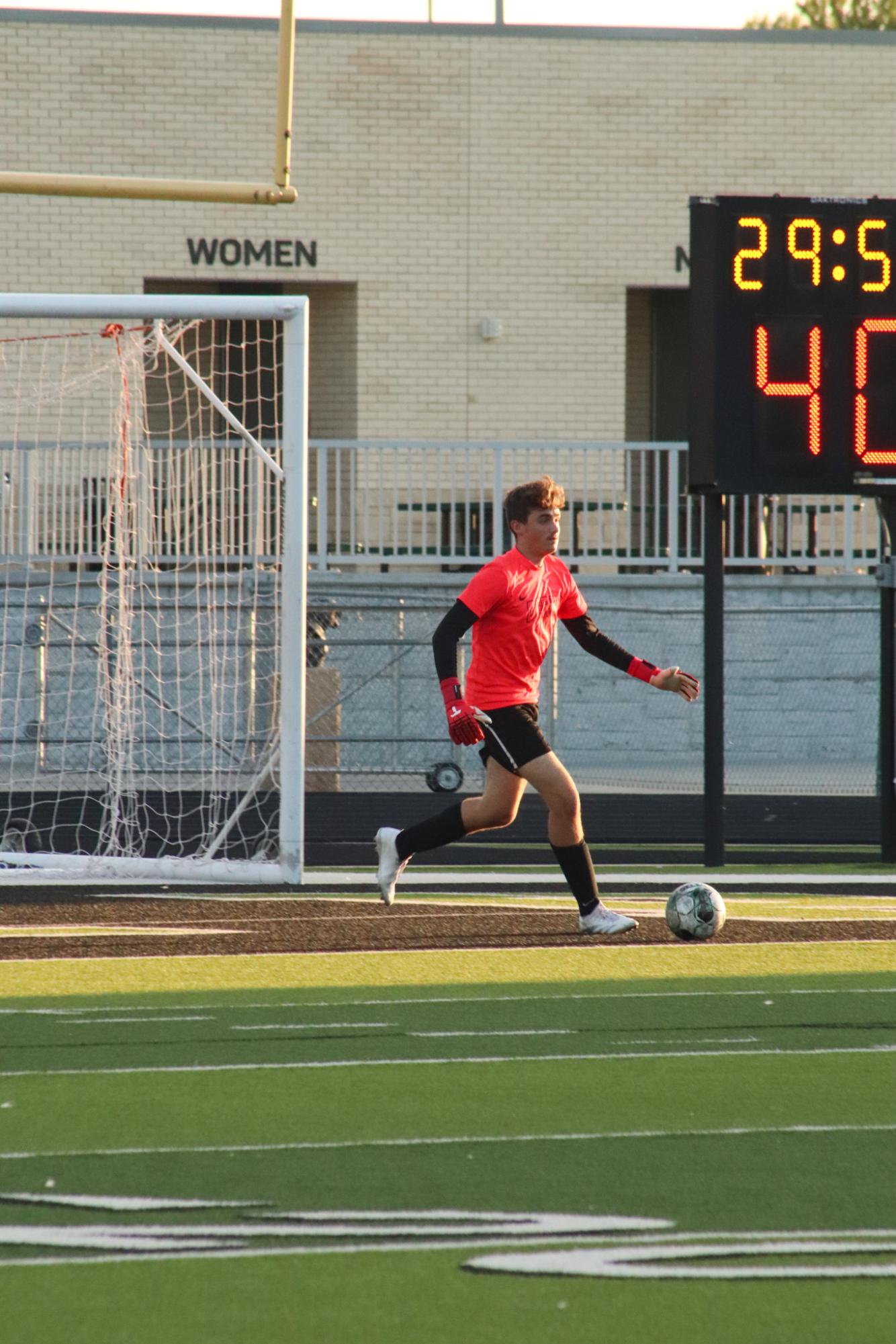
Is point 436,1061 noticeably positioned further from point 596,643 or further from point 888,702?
point 888,702

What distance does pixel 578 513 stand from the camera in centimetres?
2084

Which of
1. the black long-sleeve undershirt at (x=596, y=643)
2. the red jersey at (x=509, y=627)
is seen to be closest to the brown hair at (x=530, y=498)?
the red jersey at (x=509, y=627)

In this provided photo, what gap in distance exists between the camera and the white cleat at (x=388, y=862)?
30.7ft

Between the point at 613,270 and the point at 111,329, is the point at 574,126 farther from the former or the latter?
the point at 111,329

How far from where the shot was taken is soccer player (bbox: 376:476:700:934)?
8.20m

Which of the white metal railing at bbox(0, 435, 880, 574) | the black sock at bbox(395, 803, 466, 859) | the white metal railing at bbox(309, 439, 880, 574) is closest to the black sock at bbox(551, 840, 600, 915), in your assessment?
the black sock at bbox(395, 803, 466, 859)

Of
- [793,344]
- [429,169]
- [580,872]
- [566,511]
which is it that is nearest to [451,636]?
[580,872]

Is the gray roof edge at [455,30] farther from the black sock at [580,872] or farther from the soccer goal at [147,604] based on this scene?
the black sock at [580,872]

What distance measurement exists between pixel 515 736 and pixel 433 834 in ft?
2.99

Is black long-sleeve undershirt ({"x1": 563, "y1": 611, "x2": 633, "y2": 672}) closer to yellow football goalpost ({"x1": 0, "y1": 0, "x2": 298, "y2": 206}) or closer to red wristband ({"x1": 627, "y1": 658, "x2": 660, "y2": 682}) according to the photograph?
red wristband ({"x1": 627, "y1": 658, "x2": 660, "y2": 682})

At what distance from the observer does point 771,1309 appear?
375 cm

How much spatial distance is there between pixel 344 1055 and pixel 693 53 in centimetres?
2074

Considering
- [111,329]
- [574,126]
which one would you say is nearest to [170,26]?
[574,126]

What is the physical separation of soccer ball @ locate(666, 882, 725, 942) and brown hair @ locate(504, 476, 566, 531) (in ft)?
5.94
